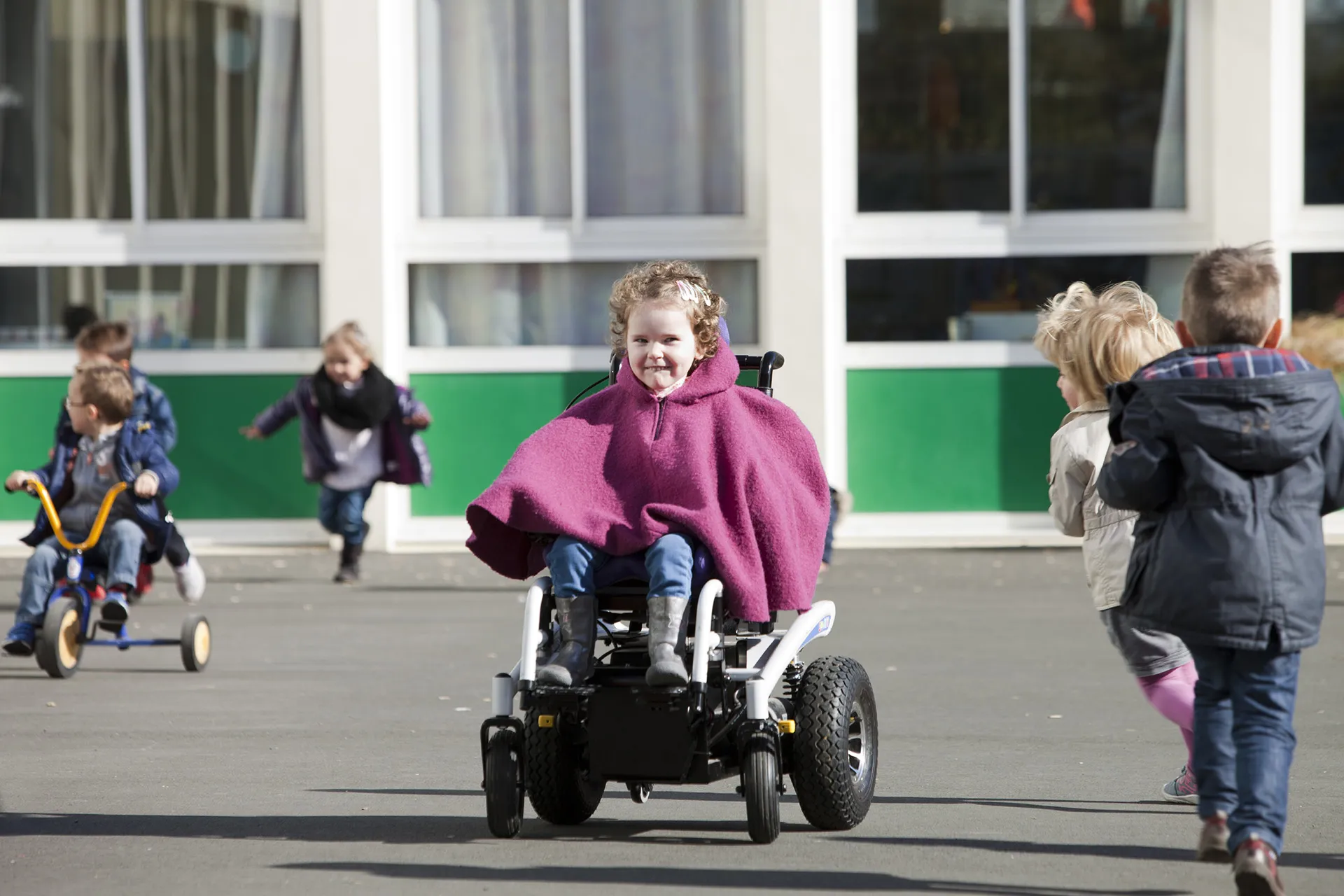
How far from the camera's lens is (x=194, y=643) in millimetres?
8453

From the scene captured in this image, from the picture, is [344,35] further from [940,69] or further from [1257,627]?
[1257,627]

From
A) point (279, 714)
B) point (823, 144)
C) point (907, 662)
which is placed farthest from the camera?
point (823, 144)

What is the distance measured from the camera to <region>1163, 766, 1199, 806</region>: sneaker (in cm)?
561

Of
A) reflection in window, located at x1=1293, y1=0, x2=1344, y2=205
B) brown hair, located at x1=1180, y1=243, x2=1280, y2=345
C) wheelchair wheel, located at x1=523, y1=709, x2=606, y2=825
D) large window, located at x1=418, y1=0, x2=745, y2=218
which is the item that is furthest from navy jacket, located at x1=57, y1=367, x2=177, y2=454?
reflection in window, located at x1=1293, y1=0, x2=1344, y2=205

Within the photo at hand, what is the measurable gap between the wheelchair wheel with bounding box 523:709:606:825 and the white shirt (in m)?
6.66

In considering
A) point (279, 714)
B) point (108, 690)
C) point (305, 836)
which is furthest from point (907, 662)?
point (305, 836)

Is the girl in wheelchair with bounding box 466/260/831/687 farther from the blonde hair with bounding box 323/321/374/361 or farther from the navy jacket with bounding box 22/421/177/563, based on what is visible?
the blonde hair with bounding box 323/321/374/361

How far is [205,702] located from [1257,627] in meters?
4.61

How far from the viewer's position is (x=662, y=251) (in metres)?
13.9

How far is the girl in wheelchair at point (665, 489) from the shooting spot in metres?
5.02

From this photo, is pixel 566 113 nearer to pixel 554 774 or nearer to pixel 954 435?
pixel 954 435

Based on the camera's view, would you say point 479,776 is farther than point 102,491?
No

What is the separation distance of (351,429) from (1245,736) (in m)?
8.08

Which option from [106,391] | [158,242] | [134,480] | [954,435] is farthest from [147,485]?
[954,435]
